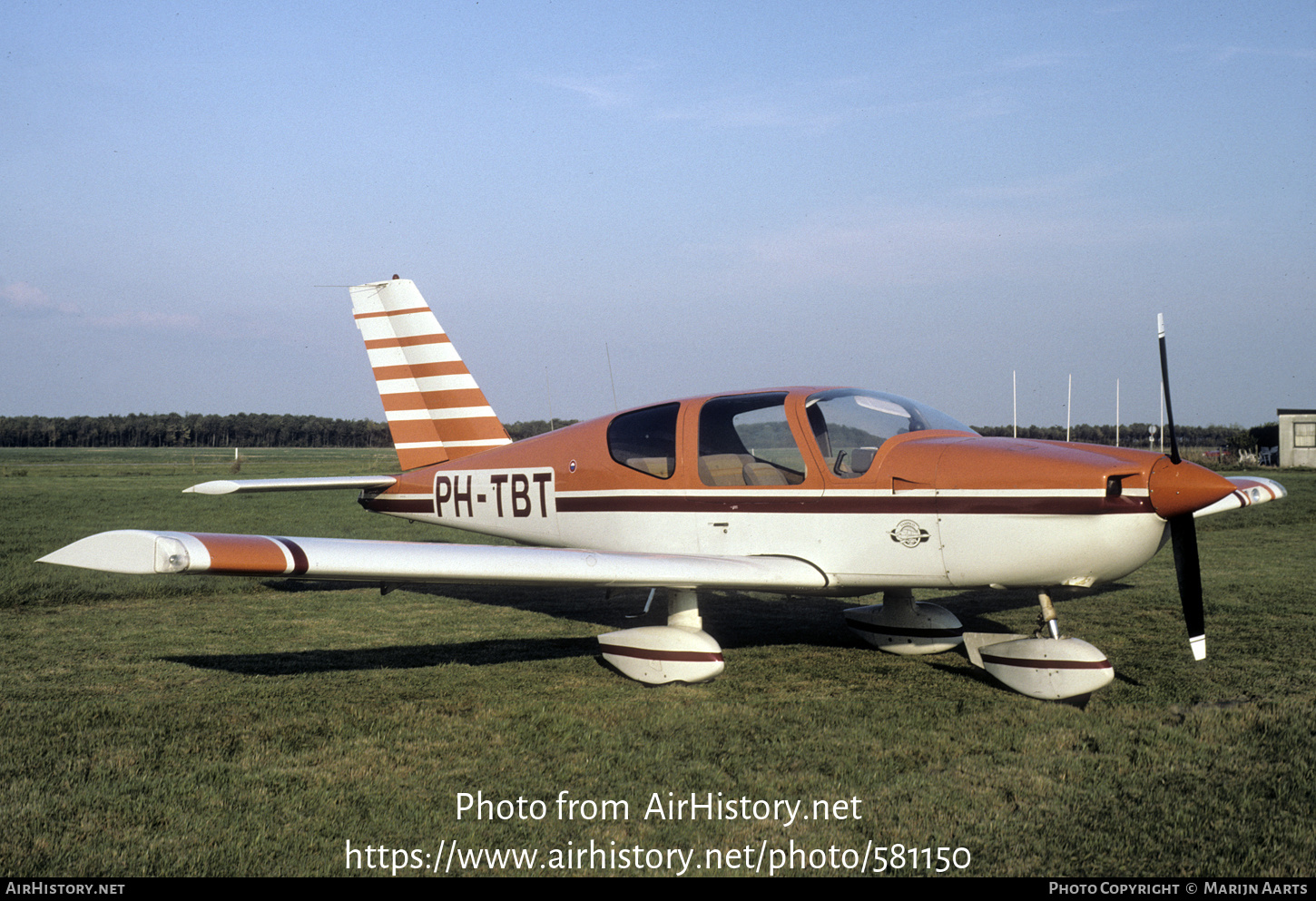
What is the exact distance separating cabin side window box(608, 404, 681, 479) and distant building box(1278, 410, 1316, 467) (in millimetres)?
40608

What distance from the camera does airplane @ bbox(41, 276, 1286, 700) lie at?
5078 millimetres

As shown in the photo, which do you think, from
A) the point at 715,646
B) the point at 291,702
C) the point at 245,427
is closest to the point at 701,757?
the point at 715,646

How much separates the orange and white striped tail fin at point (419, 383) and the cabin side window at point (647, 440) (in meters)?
2.23

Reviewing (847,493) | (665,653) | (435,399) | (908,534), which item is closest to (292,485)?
(435,399)

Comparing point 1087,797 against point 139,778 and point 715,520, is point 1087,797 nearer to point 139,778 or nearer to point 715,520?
point 715,520

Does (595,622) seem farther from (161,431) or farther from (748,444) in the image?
(161,431)

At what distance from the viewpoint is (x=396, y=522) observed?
18.0 meters

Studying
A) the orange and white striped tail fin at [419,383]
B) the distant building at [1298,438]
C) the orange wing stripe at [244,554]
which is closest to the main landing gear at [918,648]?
the orange wing stripe at [244,554]

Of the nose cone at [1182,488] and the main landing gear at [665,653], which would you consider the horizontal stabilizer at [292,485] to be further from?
the nose cone at [1182,488]

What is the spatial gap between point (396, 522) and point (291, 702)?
1292cm

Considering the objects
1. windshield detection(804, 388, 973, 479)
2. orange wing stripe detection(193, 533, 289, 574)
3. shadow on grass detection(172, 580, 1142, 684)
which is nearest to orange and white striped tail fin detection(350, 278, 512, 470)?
shadow on grass detection(172, 580, 1142, 684)

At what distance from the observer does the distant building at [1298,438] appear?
3781 cm

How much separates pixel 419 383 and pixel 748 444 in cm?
414

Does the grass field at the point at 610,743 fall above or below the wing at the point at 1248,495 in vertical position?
below
